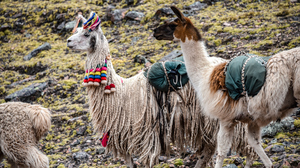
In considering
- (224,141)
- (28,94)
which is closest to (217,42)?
(224,141)

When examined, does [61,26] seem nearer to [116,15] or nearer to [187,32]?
[116,15]

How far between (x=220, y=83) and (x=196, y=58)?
0.40 metres

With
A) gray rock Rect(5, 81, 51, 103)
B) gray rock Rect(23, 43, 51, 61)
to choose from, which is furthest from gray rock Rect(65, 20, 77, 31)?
gray rock Rect(5, 81, 51, 103)

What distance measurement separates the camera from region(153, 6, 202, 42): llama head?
9.12 feet

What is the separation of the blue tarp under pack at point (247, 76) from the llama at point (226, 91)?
0.05 metres

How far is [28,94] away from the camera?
6.79m

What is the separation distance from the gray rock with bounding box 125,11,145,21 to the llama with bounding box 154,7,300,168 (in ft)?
23.6

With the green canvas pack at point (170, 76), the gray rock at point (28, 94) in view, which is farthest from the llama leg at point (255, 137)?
the gray rock at point (28, 94)

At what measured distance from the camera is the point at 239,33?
7086mm

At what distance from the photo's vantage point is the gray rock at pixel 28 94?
265 inches

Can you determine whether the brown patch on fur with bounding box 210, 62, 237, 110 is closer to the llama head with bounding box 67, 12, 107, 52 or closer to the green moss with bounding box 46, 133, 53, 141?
the llama head with bounding box 67, 12, 107, 52

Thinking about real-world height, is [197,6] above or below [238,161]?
above

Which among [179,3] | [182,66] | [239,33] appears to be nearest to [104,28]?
[179,3]

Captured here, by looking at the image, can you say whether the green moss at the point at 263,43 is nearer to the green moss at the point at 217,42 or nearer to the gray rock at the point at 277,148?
the green moss at the point at 217,42
